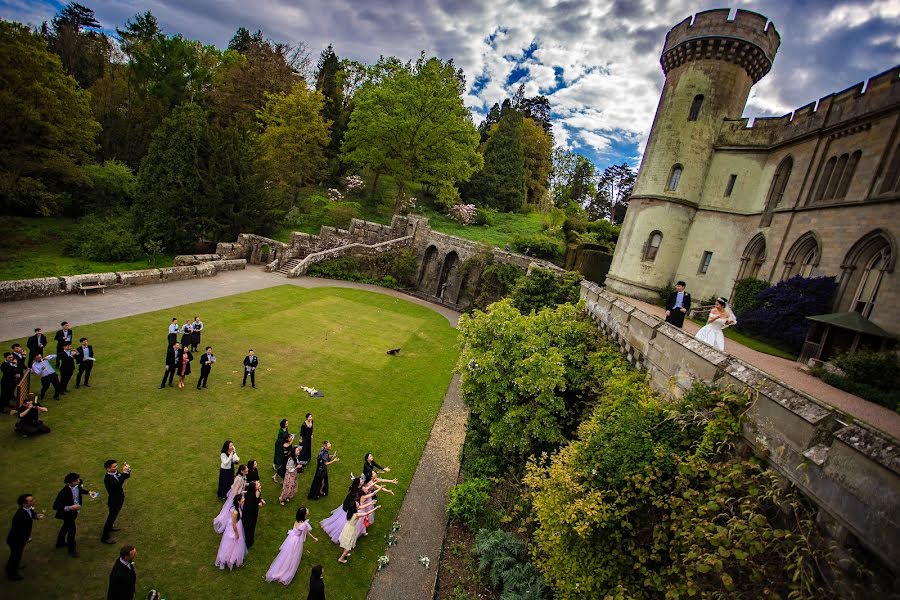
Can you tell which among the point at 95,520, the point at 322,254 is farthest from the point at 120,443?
the point at 322,254

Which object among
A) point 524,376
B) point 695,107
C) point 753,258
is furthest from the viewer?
point 695,107

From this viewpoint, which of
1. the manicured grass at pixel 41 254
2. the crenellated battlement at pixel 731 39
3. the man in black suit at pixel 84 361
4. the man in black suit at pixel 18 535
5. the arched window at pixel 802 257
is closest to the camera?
the man in black suit at pixel 18 535

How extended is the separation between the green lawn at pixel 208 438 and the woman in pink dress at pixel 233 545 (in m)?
0.19

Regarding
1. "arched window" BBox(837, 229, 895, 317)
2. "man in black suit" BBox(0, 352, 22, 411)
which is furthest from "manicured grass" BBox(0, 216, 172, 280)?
"arched window" BBox(837, 229, 895, 317)

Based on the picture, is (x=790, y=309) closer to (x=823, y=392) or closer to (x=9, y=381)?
(x=823, y=392)

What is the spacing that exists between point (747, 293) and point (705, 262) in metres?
3.80

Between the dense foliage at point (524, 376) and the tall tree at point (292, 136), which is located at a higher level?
the tall tree at point (292, 136)

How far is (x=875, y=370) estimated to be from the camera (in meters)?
10.4

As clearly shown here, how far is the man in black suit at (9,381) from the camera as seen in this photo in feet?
33.8

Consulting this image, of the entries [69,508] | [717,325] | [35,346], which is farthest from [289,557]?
[717,325]

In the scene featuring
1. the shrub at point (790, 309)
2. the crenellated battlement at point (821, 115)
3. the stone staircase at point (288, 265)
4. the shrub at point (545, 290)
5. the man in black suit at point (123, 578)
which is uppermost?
the crenellated battlement at point (821, 115)

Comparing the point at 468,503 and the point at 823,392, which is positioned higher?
the point at 823,392

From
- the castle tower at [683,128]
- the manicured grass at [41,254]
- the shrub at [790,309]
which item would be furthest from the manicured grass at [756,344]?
the manicured grass at [41,254]

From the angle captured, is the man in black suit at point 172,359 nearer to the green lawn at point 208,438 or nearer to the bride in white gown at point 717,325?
the green lawn at point 208,438
